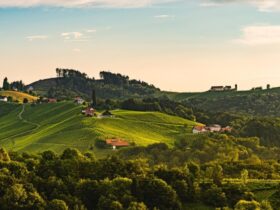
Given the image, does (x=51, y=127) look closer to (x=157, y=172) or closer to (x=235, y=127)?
(x=235, y=127)

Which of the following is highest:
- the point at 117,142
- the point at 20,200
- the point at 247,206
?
the point at 20,200

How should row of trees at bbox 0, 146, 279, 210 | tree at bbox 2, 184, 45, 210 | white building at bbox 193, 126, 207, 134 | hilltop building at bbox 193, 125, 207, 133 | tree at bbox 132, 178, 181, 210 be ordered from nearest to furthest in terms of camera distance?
tree at bbox 2, 184, 45, 210 → row of trees at bbox 0, 146, 279, 210 → tree at bbox 132, 178, 181, 210 → white building at bbox 193, 126, 207, 134 → hilltop building at bbox 193, 125, 207, 133

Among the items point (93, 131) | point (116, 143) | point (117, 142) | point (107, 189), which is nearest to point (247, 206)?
point (107, 189)

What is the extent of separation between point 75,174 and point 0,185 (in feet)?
33.0

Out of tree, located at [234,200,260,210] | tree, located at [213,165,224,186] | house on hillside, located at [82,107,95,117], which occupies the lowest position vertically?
tree, located at [234,200,260,210]

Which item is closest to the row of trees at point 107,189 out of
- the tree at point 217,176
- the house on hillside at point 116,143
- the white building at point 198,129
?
the tree at point 217,176

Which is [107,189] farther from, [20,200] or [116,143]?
[116,143]

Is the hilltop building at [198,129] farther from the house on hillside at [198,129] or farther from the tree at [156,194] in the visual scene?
the tree at [156,194]

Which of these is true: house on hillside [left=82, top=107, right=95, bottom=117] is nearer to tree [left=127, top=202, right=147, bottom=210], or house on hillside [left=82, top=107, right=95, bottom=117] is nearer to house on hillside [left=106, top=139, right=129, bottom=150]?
house on hillside [left=106, top=139, right=129, bottom=150]

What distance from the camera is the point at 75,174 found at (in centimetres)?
7094

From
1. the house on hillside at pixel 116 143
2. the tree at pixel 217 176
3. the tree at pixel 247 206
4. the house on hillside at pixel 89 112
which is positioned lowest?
the house on hillside at pixel 116 143

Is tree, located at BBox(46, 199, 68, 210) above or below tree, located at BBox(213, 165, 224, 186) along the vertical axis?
below

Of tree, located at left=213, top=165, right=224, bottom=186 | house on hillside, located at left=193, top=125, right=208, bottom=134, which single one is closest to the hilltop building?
house on hillside, located at left=193, top=125, right=208, bottom=134

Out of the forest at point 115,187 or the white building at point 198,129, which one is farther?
the white building at point 198,129
